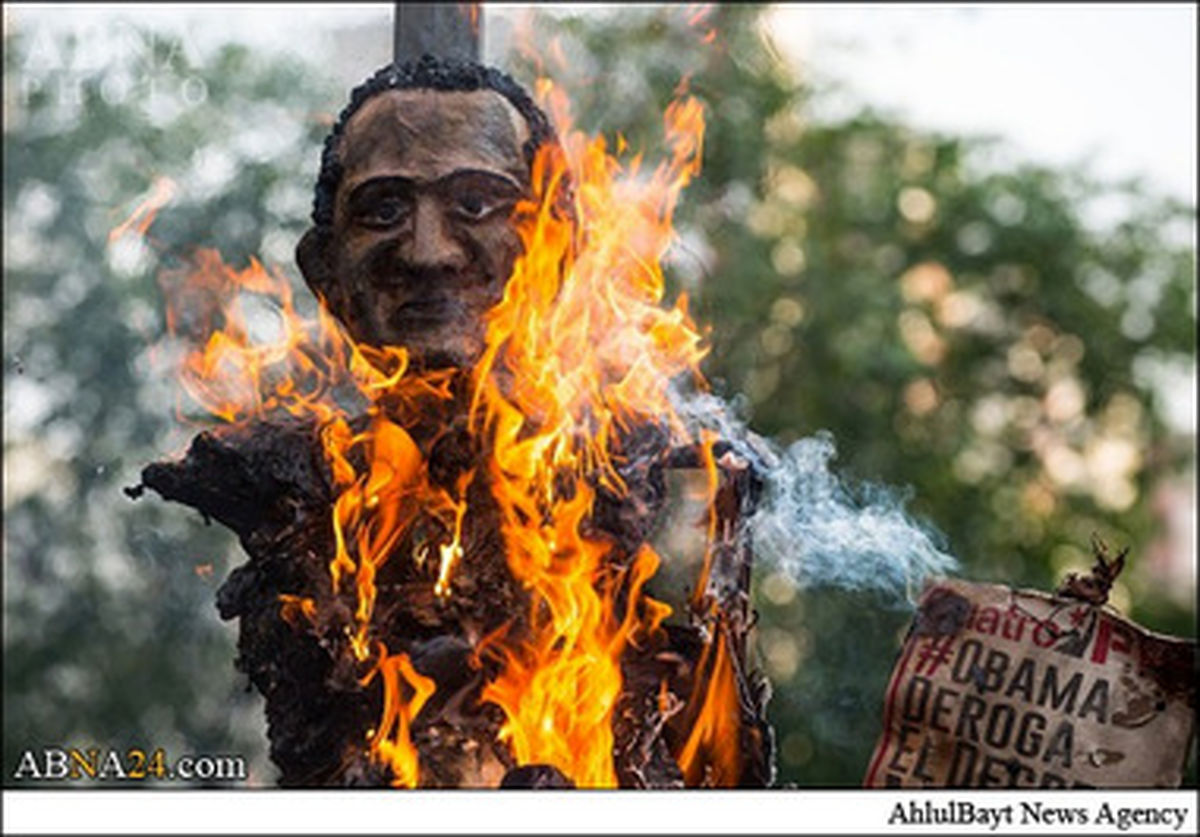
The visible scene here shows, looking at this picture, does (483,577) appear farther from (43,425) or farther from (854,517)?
(43,425)

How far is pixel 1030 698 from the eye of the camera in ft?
14.4

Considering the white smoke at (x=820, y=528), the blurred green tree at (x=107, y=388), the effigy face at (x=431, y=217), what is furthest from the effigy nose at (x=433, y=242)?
the blurred green tree at (x=107, y=388)

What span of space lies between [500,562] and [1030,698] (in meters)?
1.81

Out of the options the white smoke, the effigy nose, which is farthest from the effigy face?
the white smoke

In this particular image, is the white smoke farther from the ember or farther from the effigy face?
the effigy face

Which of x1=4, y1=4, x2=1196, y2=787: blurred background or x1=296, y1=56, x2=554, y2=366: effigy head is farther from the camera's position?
x1=4, y1=4, x2=1196, y2=787: blurred background

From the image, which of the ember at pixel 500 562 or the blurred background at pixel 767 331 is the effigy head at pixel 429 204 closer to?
the ember at pixel 500 562

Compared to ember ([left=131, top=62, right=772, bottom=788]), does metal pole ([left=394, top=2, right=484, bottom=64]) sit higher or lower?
higher

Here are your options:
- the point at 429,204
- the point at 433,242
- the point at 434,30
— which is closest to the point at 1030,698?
the point at 433,242

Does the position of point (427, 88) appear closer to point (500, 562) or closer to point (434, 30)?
point (434, 30)

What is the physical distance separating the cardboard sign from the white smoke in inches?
28.0

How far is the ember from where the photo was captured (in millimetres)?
4887

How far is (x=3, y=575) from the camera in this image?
41.7 feet

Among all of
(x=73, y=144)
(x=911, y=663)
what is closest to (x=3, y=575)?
(x=73, y=144)
